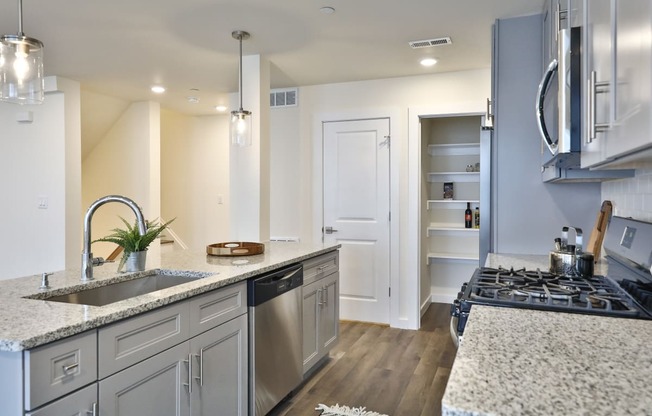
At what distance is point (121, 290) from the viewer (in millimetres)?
2102

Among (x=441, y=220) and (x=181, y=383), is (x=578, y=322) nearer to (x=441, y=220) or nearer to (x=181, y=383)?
(x=181, y=383)

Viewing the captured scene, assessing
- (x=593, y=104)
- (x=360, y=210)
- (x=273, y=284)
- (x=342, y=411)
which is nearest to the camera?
(x=593, y=104)

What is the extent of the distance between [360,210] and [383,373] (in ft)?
5.75

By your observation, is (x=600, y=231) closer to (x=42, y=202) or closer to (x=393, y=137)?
(x=393, y=137)

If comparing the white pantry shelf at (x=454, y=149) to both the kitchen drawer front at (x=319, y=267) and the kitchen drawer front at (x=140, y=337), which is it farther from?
the kitchen drawer front at (x=140, y=337)

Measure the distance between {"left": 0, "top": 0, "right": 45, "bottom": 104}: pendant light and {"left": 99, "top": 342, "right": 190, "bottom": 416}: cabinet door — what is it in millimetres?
1241

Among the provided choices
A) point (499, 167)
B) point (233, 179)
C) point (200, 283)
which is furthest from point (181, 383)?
point (233, 179)

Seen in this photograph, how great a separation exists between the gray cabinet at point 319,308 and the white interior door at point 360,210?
109 centimetres

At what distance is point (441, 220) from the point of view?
540 centimetres

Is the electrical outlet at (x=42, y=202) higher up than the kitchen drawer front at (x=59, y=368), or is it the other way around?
the electrical outlet at (x=42, y=202)

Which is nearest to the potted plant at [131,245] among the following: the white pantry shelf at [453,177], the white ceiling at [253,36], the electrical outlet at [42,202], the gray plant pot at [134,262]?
the gray plant pot at [134,262]

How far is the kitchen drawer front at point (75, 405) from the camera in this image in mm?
1290

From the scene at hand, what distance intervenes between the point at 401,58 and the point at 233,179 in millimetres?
1745

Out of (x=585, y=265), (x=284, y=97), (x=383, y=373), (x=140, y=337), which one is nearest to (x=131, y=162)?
(x=284, y=97)
